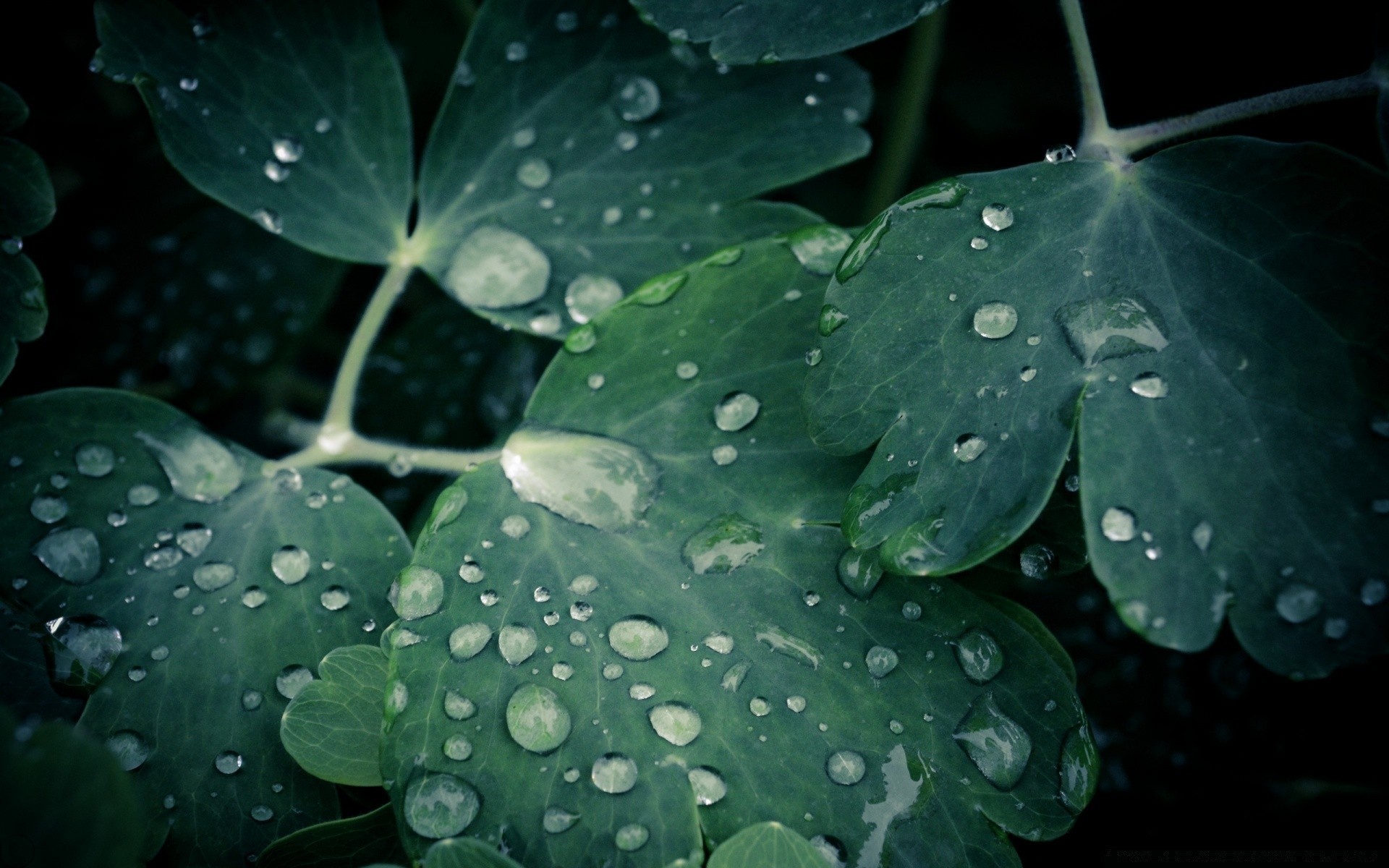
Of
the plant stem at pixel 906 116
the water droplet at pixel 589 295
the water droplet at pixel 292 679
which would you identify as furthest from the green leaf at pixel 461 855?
the plant stem at pixel 906 116

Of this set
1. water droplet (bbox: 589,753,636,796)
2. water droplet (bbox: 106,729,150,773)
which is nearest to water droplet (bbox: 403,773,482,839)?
water droplet (bbox: 589,753,636,796)

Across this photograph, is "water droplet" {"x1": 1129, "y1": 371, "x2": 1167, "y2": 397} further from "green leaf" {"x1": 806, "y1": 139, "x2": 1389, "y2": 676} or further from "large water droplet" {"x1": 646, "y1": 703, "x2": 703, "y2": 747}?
"large water droplet" {"x1": 646, "y1": 703, "x2": 703, "y2": 747}

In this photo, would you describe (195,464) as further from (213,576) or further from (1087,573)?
(1087,573)

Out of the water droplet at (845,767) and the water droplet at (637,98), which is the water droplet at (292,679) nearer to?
the water droplet at (845,767)

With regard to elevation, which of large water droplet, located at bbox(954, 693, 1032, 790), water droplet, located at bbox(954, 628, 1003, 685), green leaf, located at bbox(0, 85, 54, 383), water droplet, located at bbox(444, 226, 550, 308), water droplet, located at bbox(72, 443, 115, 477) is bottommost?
large water droplet, located at bbox(954, 693, 1032, 790)

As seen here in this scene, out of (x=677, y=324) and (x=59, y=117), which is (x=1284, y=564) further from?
(x=59, y=117)
